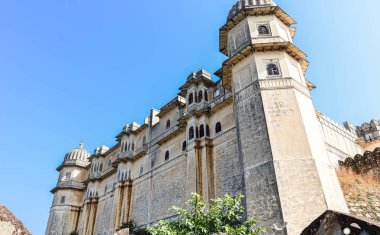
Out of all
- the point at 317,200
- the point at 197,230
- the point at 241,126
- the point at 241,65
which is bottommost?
the point at 197,230

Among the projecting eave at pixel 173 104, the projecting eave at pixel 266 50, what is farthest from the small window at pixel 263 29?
the projecting eave at pixel 173 104

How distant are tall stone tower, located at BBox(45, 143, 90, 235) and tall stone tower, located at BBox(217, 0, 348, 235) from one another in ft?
85.1

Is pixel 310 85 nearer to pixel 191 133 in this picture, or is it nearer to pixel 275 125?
pixel 275 125

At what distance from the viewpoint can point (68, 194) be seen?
3562cm

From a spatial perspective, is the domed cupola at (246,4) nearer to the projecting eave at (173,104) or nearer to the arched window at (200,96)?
the arched window at (200,96)

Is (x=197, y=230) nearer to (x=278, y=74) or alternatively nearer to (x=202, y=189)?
(x=202, y=189)

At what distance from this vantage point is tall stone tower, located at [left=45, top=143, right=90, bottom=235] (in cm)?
3403

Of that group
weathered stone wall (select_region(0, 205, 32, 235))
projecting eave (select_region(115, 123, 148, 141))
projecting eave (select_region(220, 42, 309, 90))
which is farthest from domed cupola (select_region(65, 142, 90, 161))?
weathered stone wall (select_region(0, 205, 32, 235))

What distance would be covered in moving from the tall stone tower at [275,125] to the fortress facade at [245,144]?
0.05m

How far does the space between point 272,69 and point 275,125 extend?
3698mm

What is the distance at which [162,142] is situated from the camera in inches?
968

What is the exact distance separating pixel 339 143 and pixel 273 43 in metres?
11.0

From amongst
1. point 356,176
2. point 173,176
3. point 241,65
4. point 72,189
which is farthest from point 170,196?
point 72,189

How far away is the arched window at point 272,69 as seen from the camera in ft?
53.2
